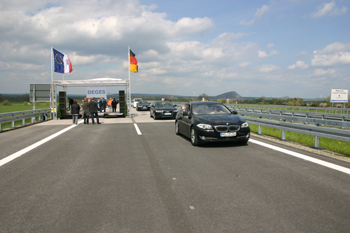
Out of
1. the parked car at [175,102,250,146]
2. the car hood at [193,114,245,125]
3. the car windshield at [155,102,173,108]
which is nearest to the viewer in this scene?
the parked car at [175,102,250,146]

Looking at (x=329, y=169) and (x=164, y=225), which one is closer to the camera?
(x=164, y=225)

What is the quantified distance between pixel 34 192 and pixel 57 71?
22.9 metres

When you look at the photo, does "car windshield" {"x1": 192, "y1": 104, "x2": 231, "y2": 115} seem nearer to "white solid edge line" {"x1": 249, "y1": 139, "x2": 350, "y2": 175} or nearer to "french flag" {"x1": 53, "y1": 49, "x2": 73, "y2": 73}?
"white solid edge line" {"x1": 249, "y1": 139, "x2": 350, "y2": 175}

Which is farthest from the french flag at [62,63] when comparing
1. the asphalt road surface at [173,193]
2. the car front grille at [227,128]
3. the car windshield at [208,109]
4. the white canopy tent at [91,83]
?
the car front grille at [227,128]

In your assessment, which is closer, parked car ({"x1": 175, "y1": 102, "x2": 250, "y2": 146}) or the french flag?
parked car ({"x1": 175, "y1": 102, "x2": 250, "y2": 146})

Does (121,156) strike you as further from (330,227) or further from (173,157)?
(330,227)

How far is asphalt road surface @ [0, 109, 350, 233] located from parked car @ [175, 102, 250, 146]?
0.99m

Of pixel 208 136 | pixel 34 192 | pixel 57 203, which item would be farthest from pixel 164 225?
pixel 208 136

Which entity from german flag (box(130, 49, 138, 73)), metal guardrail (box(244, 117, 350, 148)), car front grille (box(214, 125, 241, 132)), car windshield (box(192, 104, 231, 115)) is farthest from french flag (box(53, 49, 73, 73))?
car front grille (box(214, 125, 241, 132))

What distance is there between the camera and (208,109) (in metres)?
10.6

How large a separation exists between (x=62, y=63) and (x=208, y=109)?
65.6 feet

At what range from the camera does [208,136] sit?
888 cm

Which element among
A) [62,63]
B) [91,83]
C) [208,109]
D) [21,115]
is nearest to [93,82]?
[91,83]

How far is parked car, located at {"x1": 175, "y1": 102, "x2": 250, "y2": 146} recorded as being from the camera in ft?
29.1
